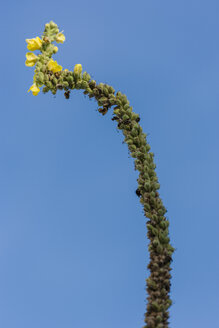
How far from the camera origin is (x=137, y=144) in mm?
4691

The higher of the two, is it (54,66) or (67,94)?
(54,66)

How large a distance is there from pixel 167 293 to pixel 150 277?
22cm

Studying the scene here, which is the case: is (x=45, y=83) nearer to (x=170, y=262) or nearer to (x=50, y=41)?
(x=50, y=41)

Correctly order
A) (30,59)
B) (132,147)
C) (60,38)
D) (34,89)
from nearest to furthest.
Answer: (132,147) → (34,89) → (30,59) → (60,38)

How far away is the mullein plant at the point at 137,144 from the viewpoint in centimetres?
412

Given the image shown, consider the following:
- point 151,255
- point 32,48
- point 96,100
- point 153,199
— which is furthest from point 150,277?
point 32,48

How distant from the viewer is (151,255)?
4277 mm

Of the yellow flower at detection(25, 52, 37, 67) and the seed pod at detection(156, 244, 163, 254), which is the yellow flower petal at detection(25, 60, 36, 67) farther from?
the seed pod at detection(156, 244, 163, 254)

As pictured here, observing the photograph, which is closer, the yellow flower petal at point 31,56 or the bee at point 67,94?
the bee at point 67,94

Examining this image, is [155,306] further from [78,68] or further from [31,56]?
[31,56]

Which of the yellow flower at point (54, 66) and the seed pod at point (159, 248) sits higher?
the yellow flower at point (54, 66)

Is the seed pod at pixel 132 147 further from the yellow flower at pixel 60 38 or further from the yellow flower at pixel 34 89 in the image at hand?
the yellow flower at pixel 60 38

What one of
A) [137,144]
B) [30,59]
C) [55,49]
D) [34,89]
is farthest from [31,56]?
[137,144]

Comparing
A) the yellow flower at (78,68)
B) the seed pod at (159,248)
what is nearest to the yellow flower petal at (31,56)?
the yellow flower at (78,68)
